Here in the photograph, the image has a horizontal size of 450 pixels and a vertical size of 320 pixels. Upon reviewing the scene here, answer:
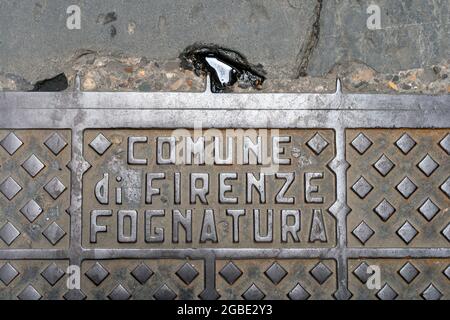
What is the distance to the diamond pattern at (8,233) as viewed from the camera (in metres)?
2.09

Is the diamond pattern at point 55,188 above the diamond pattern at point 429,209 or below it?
above

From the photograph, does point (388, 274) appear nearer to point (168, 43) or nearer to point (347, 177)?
point (347, 177)

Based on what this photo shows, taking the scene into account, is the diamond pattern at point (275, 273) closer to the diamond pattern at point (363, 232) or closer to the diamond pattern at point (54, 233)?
the diamond pattern at point (363, 232)

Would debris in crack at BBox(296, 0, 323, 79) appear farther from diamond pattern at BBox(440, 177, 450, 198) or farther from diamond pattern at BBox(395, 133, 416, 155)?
diamond pattern at BBox(440, 177, 450, 198)

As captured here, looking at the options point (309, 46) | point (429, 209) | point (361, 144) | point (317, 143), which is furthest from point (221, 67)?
point (429, 209)

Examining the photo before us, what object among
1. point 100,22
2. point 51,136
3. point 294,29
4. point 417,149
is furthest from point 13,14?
point 417,149

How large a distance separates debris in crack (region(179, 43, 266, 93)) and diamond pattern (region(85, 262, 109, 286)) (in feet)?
2.35

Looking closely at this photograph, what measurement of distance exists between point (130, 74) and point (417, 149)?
1.02 meters

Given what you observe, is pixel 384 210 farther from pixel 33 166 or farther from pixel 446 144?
pixel 33 166

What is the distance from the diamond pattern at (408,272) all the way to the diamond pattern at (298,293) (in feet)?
1.07

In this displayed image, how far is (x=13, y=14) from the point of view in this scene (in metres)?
2.14

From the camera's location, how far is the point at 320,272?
2.10 metres

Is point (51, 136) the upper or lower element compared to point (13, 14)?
lower

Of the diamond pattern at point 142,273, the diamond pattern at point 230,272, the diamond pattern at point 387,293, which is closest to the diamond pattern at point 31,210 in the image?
the diamond pattern at point 142,273
